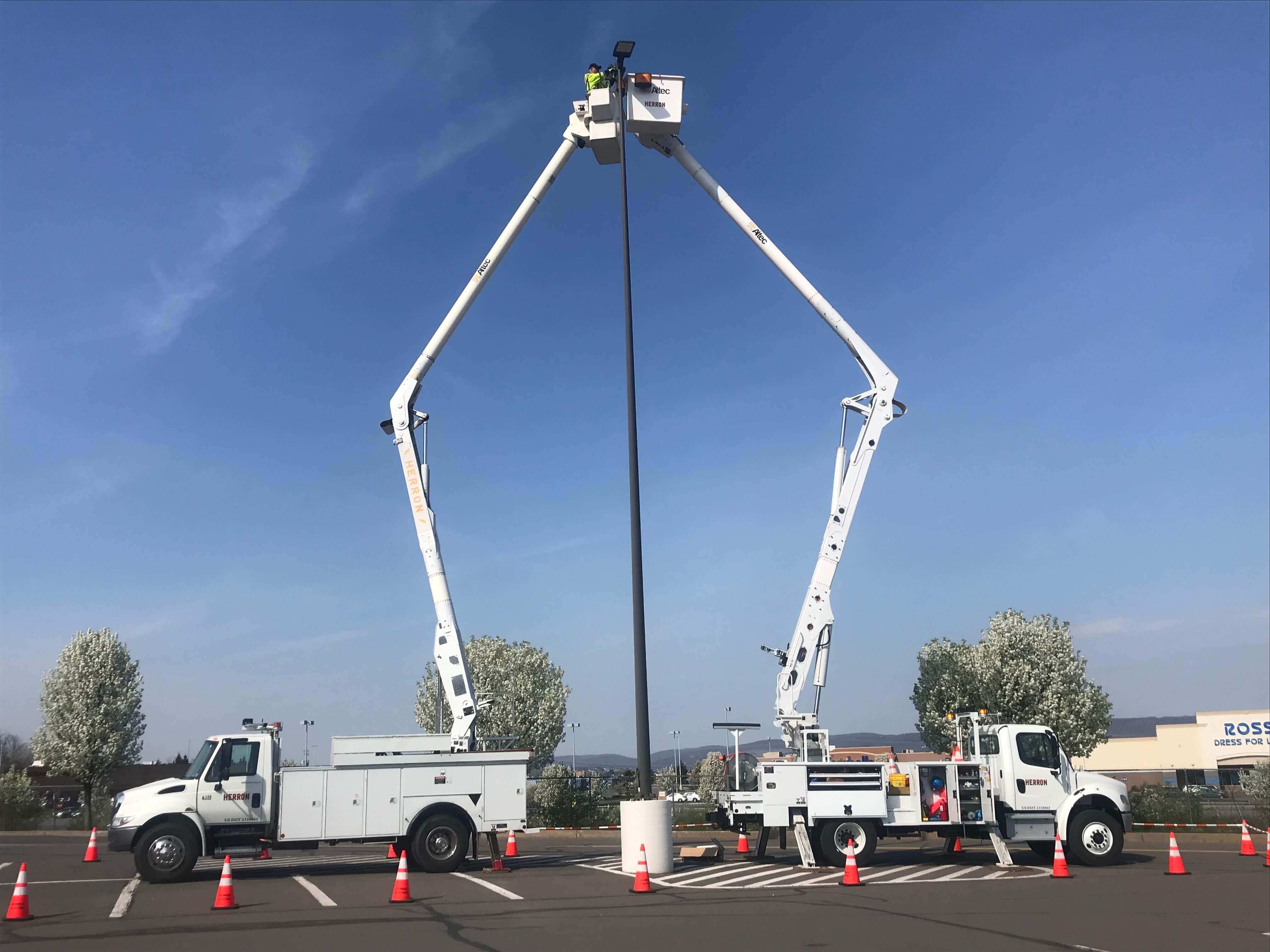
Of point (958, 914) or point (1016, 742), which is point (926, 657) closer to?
point (1016, 742)

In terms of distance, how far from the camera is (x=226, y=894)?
12922mm

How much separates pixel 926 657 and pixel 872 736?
5774 inches

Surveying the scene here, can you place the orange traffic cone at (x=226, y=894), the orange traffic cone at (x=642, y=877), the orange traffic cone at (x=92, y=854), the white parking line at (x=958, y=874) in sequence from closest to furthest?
the orange traffic cone at (x=226, y=894), the orange traffic cone at (x=642, y=877), the white parking line at (x=958, y=874), the orange traffic cone at (x=92, y=854)

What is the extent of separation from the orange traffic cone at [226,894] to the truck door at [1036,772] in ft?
46.1

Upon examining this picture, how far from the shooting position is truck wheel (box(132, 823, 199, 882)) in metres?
16.1

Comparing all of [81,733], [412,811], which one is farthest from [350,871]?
[81,733]

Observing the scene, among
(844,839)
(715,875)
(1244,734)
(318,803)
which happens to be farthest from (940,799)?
(1244,734)

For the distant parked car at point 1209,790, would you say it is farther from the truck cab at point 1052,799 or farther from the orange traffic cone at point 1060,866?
the orange traffic cone at point 1060,866

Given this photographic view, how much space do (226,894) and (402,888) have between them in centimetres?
239

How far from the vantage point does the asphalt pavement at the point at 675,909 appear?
407 inches

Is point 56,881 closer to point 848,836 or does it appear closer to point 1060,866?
point 848,836

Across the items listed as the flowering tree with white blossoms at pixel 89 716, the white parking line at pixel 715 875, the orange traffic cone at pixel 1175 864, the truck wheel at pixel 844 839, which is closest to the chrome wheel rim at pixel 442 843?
the white parking line at pixel 715 875

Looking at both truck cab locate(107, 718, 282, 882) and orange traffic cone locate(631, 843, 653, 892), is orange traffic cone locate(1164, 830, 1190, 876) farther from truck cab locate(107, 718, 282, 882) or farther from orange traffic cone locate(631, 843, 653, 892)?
truck cab locate(107, 718, 282, 882)

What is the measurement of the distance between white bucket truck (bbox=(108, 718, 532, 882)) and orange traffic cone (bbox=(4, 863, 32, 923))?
12.3 ft
